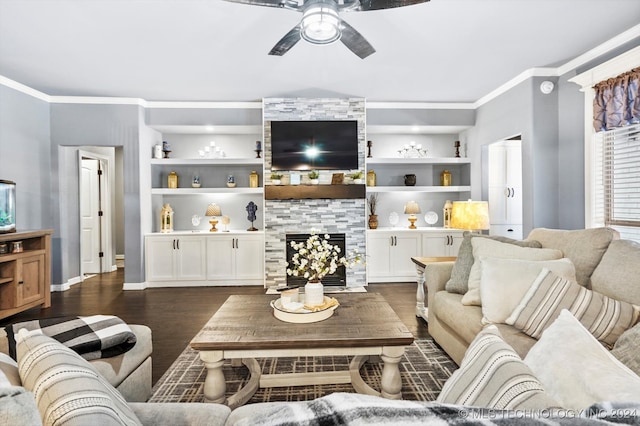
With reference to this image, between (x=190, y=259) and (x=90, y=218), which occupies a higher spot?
(x=90, y=218)

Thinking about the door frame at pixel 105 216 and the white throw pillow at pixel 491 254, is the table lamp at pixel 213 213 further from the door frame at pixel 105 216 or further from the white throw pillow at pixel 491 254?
the white throw pillow at pixel 491 254

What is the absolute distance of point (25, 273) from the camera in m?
3.66

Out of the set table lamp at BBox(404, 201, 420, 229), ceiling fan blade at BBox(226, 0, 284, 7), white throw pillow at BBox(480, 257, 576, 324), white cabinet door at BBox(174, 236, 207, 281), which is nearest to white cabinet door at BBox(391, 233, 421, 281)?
table lamp at BBox(404, 201, 420, 229)

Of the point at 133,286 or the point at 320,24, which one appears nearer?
the point at 320,24

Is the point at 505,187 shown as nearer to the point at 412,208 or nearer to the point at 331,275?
the point at 412,208

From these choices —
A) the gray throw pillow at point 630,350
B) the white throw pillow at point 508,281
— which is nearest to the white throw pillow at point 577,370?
the gray throw pillow at point 630,350

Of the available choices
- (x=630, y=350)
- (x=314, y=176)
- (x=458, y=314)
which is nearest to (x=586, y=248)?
(x=458, y=314)

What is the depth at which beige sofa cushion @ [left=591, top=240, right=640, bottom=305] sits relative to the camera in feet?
5.80

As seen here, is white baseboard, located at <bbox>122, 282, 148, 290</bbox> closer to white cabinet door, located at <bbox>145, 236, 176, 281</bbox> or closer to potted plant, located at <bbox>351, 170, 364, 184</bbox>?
white cabinet door, located at <bbox>145, 236, 176, 281</bbox>

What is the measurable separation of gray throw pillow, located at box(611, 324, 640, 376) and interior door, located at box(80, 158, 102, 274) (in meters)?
7.02

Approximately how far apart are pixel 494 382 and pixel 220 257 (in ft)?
15.0

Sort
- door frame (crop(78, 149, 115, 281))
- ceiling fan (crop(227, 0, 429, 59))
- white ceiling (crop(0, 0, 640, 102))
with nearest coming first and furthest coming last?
ceiling fan (crop(227, 0, 429, 59)) < white ceiling (crop(0, 0, 640, 102)) < door frame (crop(78, 149, 115, 281))

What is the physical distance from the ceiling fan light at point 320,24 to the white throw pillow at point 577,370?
2.06 m

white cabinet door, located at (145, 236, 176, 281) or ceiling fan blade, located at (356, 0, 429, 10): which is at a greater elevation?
ceiling fan blade, located at (356, 0, 429, 10)
